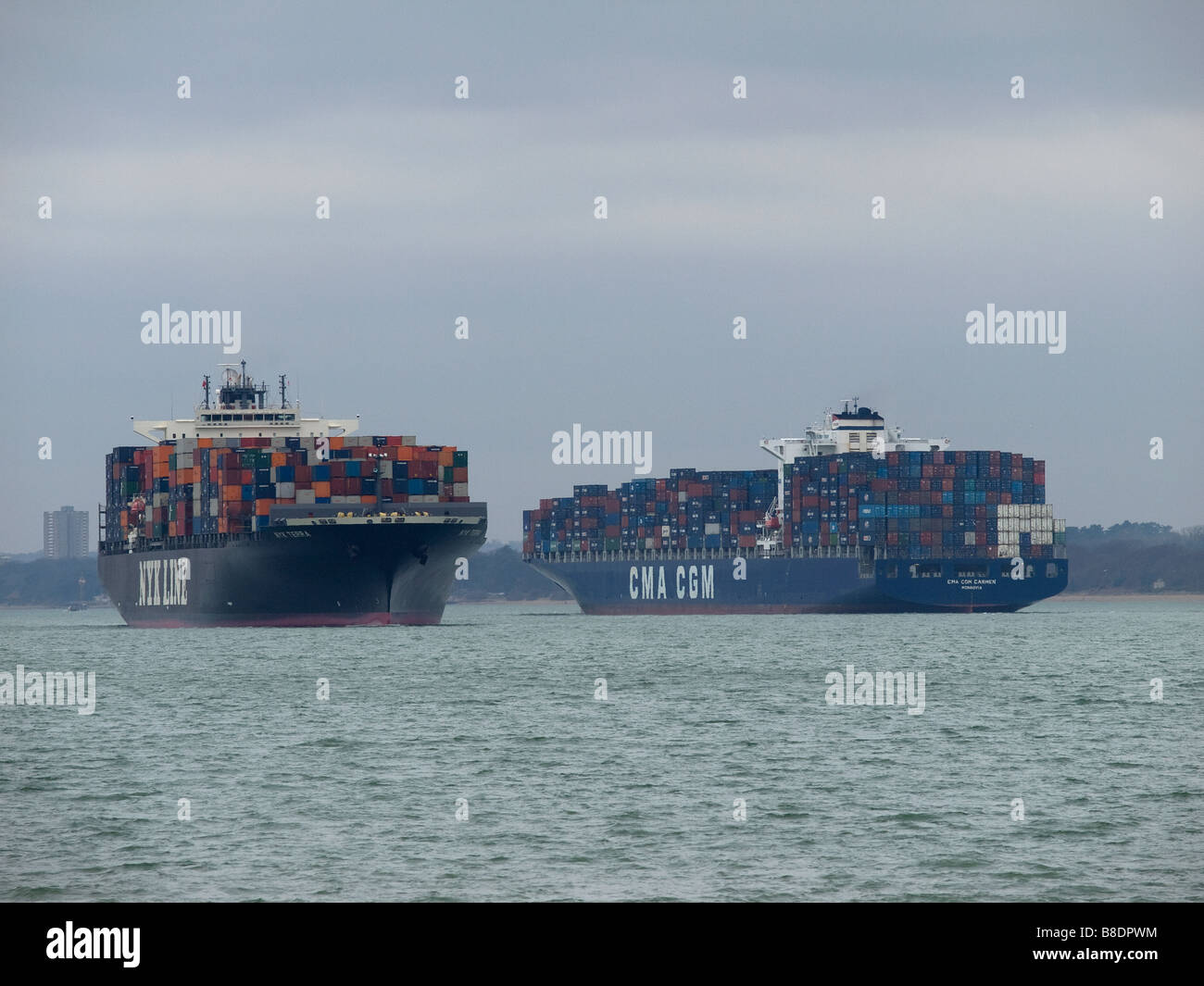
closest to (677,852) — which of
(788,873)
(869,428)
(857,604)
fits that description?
(788,873)

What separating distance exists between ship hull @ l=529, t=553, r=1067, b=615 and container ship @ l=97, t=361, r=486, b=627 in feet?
143

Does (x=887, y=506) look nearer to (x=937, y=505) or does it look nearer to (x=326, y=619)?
(x=937, y=505)

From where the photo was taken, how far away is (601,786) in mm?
32219

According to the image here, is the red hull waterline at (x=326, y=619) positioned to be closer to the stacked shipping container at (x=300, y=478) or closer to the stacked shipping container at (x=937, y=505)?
the stacked shipping container at (x=300, y=478)

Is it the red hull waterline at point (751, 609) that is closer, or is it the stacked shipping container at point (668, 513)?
the red hull waterline at point (751, 609)

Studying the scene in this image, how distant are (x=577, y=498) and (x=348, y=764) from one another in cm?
12569

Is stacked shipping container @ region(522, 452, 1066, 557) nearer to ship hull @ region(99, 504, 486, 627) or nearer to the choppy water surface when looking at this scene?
ship hull @ region(99, 504, 486, 627)

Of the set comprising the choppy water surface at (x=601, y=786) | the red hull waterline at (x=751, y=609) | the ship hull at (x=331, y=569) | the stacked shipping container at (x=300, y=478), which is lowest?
the red hull waterline at (x=751, y=609)

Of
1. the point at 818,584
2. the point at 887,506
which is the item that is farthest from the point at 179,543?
the point at 887,506

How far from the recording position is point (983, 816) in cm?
2848

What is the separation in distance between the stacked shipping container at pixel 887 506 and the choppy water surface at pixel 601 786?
65937mm

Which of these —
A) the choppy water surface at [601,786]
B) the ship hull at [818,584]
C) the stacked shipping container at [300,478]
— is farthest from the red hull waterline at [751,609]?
the choppy water surface at [601,786]

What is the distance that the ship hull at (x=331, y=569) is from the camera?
8738 cm
